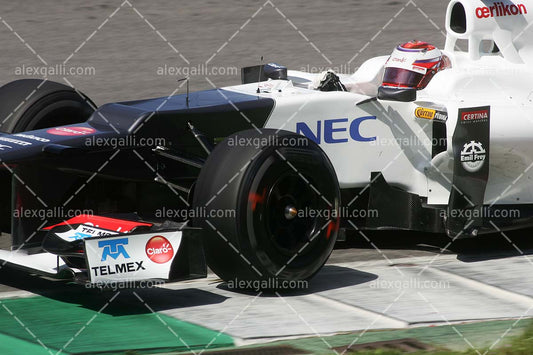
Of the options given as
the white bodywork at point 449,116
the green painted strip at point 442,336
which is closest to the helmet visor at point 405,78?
the white bodywork at point 449,116

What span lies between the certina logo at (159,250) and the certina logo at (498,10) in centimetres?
349

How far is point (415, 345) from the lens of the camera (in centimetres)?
562

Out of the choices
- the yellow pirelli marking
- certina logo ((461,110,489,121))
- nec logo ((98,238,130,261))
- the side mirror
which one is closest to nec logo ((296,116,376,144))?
the side mirror

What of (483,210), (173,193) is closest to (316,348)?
(173,193)

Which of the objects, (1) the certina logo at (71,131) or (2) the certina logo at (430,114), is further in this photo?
(2) the certina logo at (430,114)

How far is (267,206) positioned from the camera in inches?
254

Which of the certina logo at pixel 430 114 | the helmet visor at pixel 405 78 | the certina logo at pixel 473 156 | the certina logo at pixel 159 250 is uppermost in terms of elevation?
the helmet visor at pixel 405 78

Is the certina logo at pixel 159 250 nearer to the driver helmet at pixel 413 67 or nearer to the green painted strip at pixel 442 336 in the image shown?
the green painted strip at pixel 442 336

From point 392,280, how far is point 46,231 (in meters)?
2.20

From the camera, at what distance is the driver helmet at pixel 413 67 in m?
8.20

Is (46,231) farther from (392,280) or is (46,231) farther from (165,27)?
(165,27)

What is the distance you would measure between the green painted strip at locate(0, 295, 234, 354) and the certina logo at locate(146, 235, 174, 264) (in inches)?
12.2

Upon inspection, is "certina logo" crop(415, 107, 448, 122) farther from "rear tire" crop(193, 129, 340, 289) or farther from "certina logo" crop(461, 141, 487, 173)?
"rear tire" crop(193, 129, 340, 289)

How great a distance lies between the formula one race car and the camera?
250 inches
